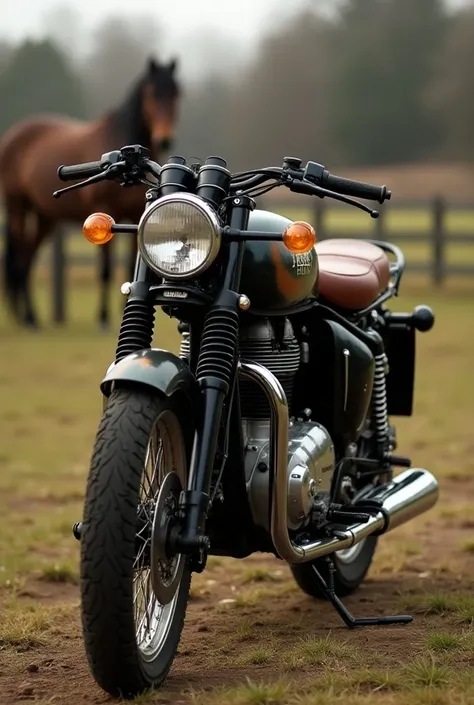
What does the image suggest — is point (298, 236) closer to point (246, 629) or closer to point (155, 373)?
point (155, 373)

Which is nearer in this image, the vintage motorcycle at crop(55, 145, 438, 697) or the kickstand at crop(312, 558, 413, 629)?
the vintage motorcycle at crop(55, 145, 438, 697)

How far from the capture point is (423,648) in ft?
11.8

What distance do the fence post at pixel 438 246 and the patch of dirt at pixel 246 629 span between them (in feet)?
49.7

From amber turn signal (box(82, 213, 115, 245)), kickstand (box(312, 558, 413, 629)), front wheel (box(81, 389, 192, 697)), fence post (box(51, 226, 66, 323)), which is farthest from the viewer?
fence post (box(51, 226, 66, 323))

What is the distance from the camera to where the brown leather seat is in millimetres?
4312

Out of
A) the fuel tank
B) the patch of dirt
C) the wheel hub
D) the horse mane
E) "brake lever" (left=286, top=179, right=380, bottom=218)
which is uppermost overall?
the horse mane

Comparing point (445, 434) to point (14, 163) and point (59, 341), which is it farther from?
point (14, 163)

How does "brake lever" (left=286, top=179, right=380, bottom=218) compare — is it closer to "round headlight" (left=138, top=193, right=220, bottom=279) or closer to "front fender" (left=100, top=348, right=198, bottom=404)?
"round headlight" (left=138, top=193, right=220, bottom=279)

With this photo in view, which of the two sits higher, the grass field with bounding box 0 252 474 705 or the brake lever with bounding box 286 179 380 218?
the brake lever with bounding box 286 179 380 218

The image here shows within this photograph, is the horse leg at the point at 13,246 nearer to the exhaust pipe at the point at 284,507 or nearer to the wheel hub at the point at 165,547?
the exhaust pipe at the point at 284,507

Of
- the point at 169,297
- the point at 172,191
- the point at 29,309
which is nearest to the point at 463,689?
the point at 169,297

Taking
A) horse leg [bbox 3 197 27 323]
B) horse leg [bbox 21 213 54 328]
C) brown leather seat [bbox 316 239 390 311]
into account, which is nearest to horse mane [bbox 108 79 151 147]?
horse leg [bbox 21 213 54 328]

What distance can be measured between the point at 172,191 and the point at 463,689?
1.53 meters

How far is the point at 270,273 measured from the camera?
12.1 ft
